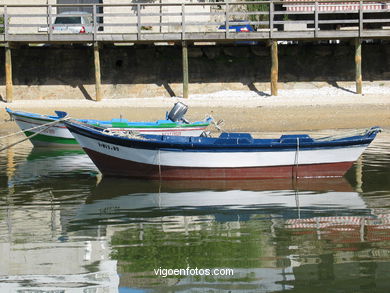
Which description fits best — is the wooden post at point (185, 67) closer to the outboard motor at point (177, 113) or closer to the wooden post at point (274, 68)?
the wooden post at point (274, 68)

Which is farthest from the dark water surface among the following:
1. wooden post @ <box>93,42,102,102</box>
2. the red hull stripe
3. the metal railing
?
the metal railing

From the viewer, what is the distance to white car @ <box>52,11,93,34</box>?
3288 centimetres

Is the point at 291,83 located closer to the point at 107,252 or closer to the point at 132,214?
the point at 132,214

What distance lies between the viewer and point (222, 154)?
1761cm

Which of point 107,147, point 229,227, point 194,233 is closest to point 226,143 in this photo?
point 107,147

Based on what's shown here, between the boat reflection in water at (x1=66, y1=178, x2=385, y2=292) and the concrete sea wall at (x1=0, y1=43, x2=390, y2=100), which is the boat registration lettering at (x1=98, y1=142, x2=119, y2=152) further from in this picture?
the concrete sea wall at (x1=0, y1=43, x2=390, y2=100)

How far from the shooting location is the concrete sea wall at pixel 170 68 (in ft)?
A: 108

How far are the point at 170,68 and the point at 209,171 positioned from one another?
52.7 feet

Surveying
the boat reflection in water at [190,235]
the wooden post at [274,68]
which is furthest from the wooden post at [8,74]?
the boat reflection in water at [190,235]

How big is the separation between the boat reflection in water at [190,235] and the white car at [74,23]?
15228 millimetres

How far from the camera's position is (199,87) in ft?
109

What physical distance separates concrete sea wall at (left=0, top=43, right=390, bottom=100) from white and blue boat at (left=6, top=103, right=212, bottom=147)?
25.9ft

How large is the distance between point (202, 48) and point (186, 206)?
1857cm

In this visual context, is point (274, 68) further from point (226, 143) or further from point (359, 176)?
point (226, 143)
